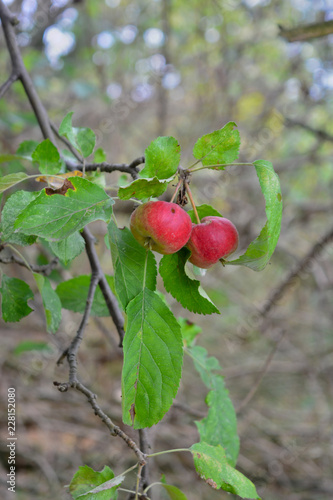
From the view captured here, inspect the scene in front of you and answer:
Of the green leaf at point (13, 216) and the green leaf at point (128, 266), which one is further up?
the green leaf at point (13, 216)

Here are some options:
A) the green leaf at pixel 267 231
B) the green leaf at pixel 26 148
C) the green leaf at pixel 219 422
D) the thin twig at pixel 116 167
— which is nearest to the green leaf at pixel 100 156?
the thin twig at pixel 116 167

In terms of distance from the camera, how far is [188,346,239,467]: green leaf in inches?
41.6

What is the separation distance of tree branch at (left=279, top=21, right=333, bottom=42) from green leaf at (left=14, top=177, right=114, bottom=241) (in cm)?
107

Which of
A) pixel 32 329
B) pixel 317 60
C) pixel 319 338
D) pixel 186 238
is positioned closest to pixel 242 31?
pixel 317 60

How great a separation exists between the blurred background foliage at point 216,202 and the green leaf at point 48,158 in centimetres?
91

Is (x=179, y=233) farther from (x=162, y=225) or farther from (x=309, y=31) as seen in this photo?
(x=309, y=31)

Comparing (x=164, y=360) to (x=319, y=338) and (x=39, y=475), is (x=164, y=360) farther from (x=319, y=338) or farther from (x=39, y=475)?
(x=319, y=338)

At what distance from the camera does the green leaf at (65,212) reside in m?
0.69

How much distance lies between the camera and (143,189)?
2.42 feet

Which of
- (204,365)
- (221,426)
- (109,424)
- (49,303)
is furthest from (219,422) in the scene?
(49,303)

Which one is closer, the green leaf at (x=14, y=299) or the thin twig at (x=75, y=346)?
the thin twig at (x=75, y=346)

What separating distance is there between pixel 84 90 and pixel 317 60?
2033 millimetres

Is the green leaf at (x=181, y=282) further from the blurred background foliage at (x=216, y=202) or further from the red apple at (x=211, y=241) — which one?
the blurred background foliage at (x=216, y=202)

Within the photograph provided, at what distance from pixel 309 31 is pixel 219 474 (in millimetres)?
1381
